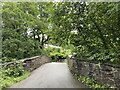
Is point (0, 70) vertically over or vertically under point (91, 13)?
under

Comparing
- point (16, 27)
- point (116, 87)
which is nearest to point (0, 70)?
point (116, 87)

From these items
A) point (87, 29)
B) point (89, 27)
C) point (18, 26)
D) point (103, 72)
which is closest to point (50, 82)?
point (103, 72)

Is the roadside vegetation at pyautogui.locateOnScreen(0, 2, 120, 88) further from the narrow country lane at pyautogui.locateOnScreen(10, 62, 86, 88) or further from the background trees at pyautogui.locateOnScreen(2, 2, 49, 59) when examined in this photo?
the background trees at pyautogui.locateOnScreen(2, 2, 49, 59)

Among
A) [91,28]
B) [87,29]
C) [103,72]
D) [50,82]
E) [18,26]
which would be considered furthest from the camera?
[18,26]

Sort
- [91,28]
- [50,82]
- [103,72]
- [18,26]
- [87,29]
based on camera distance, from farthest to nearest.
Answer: [18,26] < [50,82] < [87,29] < [91,28] < [103,72]

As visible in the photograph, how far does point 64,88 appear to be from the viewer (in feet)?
24.6

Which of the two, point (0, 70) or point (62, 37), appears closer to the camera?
point (0, 70)

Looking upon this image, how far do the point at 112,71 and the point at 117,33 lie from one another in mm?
1391

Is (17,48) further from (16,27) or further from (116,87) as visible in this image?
(116,87)

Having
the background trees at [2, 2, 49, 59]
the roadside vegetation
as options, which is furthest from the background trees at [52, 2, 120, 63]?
the background trees at [2, 2, 49, 59]

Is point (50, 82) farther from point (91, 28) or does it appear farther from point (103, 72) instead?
point (91, 28)

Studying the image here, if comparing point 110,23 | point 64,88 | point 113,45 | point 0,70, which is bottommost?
point 64,88

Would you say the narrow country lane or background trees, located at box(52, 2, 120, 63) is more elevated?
background trees, located at box(52, 2, 120, 63)

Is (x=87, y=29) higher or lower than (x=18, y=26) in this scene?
lower
